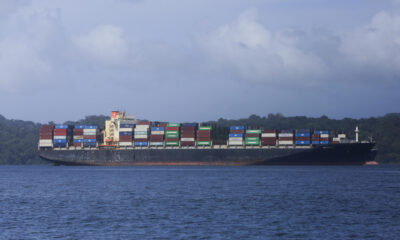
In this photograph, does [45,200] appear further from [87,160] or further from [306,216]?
[87,160]

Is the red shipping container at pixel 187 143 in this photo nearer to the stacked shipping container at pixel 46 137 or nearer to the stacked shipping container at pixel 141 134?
the stacked shipping container at pixel 141 134

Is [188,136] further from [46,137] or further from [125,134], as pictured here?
[46,137]

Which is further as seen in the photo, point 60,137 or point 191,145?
point 60,137

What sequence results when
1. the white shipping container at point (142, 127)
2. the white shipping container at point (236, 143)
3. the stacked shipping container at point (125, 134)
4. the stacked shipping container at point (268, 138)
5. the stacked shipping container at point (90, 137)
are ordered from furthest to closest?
the stacked shipping container at point (90, 137) < the white shipping container at point (142, 127) < the stacked shipping container at point (125, 134) < the white shipping container at point (236, 143) < the stacked shipping container at point (268, 138)

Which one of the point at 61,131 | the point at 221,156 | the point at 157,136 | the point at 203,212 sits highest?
the point at 61,131

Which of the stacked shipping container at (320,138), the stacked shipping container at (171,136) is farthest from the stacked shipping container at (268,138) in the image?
the stacked shipping container at (171,136)

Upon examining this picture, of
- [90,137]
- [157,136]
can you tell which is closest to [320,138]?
[157,136]

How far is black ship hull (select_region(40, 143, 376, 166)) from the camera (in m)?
111

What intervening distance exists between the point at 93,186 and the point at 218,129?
5843 cm

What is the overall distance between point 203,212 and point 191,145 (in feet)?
260

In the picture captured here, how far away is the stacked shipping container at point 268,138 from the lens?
116m

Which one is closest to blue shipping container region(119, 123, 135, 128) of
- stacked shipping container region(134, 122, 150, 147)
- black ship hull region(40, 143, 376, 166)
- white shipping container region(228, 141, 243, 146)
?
stacked shipping container region(134, 122, 150, 147)

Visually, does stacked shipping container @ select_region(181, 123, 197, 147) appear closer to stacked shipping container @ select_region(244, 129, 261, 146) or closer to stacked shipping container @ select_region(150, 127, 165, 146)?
stacked shipping container @ select_region(150, 127, 165, 146)

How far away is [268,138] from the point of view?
11694 cm
